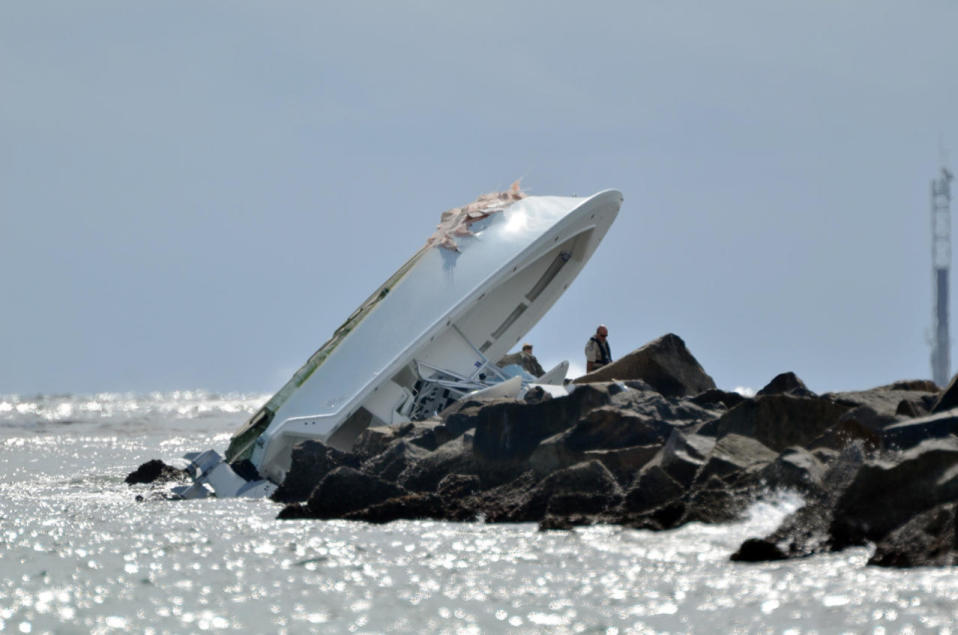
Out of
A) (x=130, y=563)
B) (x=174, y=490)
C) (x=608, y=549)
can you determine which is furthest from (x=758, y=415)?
(x=174, y=490)

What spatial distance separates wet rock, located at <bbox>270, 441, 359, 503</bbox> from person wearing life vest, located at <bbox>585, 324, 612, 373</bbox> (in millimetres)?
5883

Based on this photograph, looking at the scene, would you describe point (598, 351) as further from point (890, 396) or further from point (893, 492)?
point (893, 492)

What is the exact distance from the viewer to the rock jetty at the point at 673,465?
1037 centimetres

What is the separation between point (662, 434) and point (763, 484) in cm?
310

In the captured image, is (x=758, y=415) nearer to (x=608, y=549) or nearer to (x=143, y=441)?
(x=608, y=549)

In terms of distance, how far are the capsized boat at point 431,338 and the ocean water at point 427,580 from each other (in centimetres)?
310

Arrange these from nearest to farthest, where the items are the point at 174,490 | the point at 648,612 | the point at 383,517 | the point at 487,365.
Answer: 1. the point at 648,612
2. the point at 383,517
3. the point at 174,490
4. the point at 487,365

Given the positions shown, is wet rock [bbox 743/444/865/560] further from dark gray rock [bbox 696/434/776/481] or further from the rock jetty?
dark gray rock [bbox 696/434/776/481]

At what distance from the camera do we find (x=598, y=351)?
22.3m

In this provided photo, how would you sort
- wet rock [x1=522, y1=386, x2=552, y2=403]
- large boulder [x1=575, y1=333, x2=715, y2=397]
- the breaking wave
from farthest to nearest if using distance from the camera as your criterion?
the breaking wave
large boulder [x1=575, y1=333, x2=715, y2=397]
wet rock [x1=522, y1=386, x2=552, y2=403]

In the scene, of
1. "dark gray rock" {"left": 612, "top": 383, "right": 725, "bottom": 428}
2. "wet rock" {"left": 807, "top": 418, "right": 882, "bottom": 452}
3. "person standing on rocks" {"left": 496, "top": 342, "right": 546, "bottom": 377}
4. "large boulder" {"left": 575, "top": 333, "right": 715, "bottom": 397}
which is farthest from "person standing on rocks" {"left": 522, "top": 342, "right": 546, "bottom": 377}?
"wet rock" {"left": 807, "top": 418, "right": 882, "bottom": 452}

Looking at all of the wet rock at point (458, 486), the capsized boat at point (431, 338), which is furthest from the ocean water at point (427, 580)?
the capsized boat at point (431, 338)

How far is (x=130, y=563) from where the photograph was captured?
39.8 ft

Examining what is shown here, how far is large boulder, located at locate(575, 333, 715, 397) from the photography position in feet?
62.8
